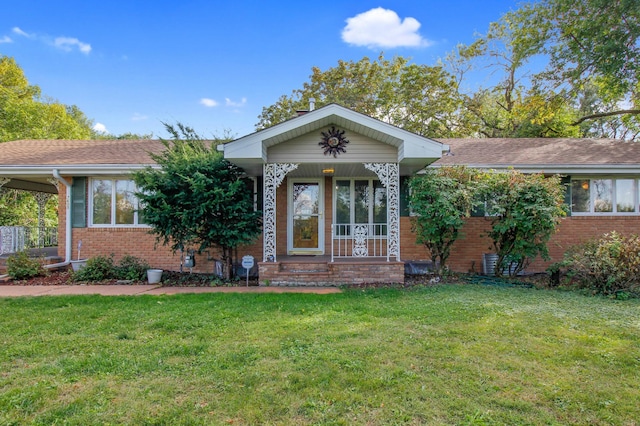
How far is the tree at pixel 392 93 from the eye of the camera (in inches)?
792

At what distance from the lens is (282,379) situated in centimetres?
316

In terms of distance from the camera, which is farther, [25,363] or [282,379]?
[25,363]

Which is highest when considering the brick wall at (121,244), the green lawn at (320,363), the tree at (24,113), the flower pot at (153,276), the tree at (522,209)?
the tree at (24,113)

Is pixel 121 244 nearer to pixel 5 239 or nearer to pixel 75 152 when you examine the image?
pixel 5 239

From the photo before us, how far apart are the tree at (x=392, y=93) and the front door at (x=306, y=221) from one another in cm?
1136

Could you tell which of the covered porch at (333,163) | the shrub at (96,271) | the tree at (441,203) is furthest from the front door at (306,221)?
the shrub at (96,271)

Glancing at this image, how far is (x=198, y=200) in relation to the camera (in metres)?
7.71

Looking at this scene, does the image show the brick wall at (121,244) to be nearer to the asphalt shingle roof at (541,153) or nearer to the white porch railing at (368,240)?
the white porch railing at (368,240)

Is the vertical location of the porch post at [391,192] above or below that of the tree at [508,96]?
below

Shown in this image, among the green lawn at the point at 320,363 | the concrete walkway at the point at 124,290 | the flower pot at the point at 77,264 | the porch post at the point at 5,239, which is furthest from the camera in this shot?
the porch post at the point at 5,239

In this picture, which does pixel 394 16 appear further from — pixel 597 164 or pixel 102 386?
pixel 102 386

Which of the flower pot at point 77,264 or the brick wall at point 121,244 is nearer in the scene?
the flower pot at point 77,264

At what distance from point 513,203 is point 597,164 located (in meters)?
3.25

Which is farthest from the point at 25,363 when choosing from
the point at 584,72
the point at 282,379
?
the point at 584,72
